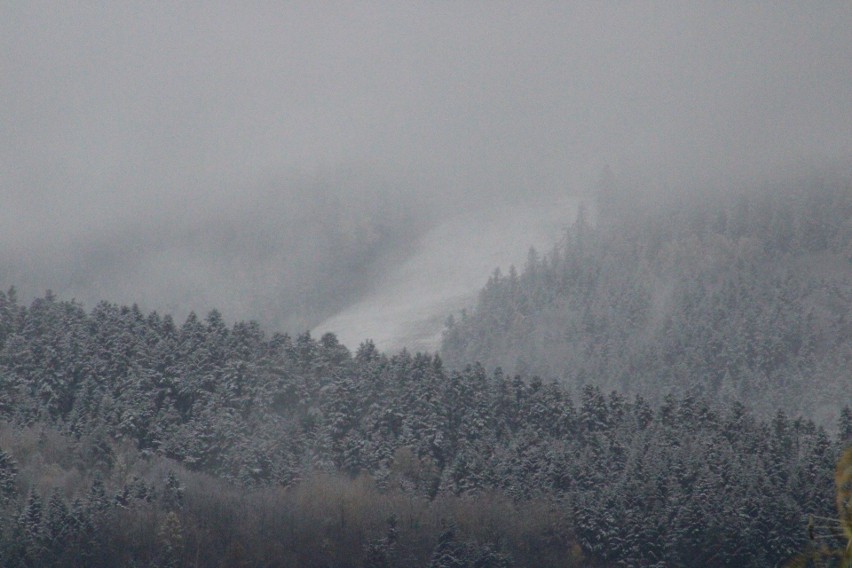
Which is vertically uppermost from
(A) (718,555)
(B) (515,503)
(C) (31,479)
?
(C) (31,479)

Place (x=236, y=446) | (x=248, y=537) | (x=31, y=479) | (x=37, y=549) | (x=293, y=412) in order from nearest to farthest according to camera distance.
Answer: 1. (x=37, y=549)
2. (x=248, y=537)
3. (x=31, y=479)
4. (x=236, y=446)
5. (x=293, y=412)

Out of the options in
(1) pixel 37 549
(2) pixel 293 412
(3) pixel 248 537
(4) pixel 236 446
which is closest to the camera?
(1) pixel 37 549

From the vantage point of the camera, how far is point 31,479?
4943 inches

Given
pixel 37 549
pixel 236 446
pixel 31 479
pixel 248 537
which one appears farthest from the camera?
pixel 236 446

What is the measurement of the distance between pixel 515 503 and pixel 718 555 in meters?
23.2

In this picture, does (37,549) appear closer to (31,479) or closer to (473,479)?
(31,479)

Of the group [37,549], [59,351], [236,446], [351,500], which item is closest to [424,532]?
[351,500]

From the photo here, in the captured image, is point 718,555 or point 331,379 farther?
point 331,379

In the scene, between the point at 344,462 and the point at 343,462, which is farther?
the point at 343,462

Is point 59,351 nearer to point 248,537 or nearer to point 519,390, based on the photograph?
point 248,537

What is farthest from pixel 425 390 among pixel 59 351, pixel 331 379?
pixel 59 351

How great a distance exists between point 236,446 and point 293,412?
13607 mm

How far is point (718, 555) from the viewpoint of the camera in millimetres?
116812

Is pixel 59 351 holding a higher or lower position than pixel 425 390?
higher
